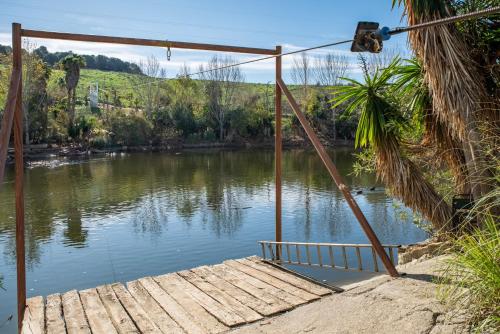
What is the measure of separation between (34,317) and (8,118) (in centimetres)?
191

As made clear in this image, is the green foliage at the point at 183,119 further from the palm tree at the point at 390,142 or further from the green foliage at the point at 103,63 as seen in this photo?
the green foliage at the point at 103,63

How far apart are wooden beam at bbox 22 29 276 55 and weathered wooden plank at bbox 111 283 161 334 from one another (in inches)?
112

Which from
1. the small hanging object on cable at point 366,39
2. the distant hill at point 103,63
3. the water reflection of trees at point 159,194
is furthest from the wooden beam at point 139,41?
the distant hill at point 103,63

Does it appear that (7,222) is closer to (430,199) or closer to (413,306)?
(430,199)

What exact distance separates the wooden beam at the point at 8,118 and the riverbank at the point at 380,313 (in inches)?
99.9

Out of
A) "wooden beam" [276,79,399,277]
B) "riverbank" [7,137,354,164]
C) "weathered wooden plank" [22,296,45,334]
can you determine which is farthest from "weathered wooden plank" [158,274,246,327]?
"riverbank" [7,137,354,164]

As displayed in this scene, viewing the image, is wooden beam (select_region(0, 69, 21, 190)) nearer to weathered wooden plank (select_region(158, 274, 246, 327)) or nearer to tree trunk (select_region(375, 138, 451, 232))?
weathered wooden plank (select_region(158, 274, 246, 327))

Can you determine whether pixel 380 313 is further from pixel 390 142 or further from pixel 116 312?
pixel 390 142

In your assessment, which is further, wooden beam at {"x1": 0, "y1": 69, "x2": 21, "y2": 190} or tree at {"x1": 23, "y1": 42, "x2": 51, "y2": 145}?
tree at {"x1": 23, "y1": 42, "x2": 51, "y2": 145}

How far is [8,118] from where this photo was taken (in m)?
4.46

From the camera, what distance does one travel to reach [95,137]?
41062 millimetres

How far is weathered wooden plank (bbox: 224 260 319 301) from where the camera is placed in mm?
4773

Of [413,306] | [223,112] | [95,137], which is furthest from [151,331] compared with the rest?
[223,112]

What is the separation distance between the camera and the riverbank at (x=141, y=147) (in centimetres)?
3612
